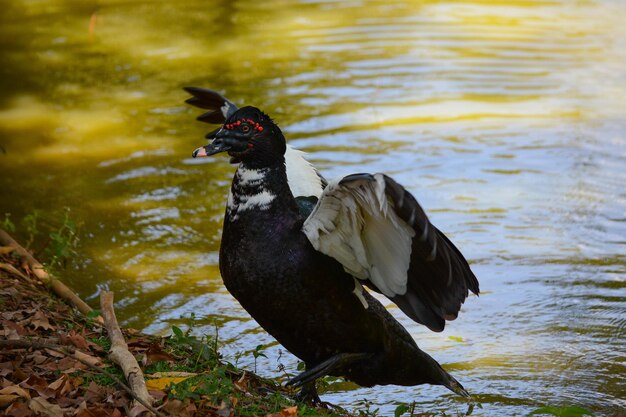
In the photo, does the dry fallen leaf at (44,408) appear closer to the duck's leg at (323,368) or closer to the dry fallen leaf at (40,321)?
the dry fallen leaf at (40,321)

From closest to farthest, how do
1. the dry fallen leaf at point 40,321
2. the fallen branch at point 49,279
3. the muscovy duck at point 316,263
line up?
the muscovy duck at point 316,263 → the dry fallen leaf at point 40,321 → the fallen branch at point 49,279

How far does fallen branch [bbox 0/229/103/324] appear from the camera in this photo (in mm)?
5672

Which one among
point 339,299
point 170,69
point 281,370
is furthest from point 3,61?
point 339,299

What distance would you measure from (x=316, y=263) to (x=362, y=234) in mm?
288

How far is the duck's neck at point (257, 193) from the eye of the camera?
4.66 metres

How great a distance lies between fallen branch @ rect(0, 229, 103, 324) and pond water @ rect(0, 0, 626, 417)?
497 millimetres

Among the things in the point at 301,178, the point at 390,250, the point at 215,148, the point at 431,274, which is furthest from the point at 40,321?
the point at 431,274

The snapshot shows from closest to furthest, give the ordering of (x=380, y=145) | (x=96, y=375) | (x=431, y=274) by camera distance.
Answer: (x=96, y=375)
(x=431, y=274)
(x=380, y=145)

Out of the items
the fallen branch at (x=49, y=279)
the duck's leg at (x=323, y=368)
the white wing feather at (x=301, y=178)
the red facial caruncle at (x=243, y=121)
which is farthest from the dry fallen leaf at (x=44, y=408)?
the white wing feather at (x=301, y=178)

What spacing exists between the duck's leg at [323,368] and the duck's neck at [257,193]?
0.75m

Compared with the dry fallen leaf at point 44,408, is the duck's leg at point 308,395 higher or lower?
lower

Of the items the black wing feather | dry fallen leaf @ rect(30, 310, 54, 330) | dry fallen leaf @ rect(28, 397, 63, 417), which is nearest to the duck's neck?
the black wing feather

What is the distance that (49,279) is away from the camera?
579cm

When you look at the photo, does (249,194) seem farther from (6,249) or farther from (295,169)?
(6,249)
